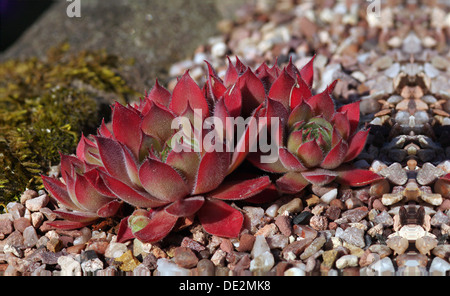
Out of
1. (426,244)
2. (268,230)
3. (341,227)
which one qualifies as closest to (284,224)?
(268,230)

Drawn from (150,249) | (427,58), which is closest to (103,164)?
(150,249)

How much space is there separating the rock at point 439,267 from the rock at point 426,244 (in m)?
0.08

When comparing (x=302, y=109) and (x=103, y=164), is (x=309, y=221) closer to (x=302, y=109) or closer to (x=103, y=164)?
(x=302, y=109)

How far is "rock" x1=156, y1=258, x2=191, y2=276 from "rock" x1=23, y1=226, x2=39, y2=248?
2.36 feet

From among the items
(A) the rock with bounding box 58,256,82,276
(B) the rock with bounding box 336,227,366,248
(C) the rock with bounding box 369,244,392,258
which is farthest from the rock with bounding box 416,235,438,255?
(A) the rock with bounding box 58,256,82,276

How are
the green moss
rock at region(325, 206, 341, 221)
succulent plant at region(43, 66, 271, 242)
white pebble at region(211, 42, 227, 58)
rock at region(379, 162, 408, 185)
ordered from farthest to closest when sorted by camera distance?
1. white pebble at region(211, 42, 227, 58)
2. the green moss
3. rock at region(379, 162, 408, 185)
4. rock at region(325, 206, 341, 221)
5. succulent plant at region(43, 66, 271, 242)

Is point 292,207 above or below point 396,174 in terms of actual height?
below

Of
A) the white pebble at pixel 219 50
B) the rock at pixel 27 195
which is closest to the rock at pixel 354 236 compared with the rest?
the rock at pixel 27 195

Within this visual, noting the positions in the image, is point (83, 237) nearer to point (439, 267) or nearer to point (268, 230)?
point (268, 230)

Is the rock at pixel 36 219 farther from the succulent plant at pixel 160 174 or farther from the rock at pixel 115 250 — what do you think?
the rock at pixel 115 250

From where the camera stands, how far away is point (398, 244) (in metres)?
2.33

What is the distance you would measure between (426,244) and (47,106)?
8.42 ft

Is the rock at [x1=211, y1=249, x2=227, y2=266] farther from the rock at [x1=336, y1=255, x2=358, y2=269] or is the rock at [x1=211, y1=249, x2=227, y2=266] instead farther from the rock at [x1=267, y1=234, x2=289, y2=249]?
the rock at [x1=336, y1=255, x2=358, y2=269]

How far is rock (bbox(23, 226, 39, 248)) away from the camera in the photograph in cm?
259
